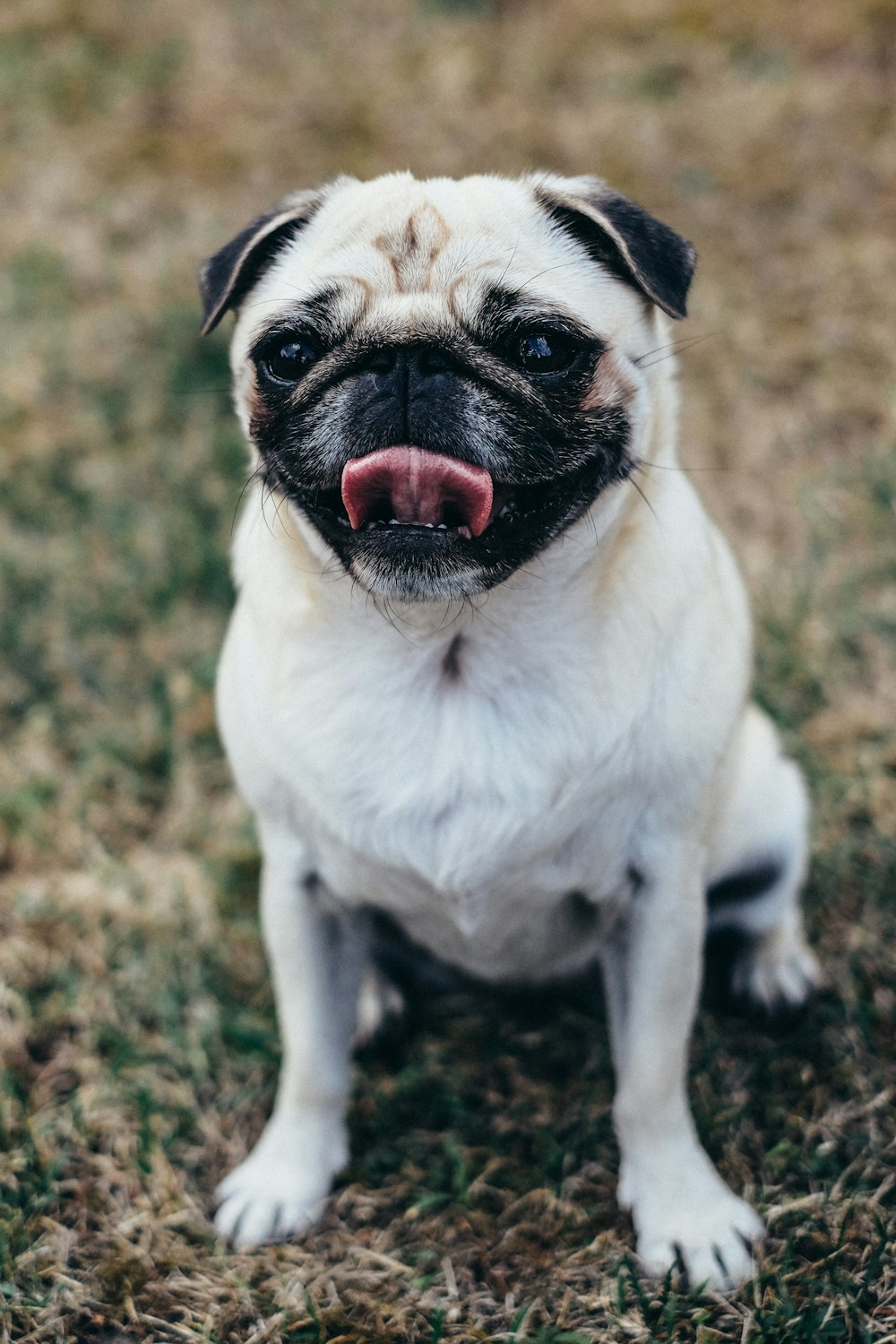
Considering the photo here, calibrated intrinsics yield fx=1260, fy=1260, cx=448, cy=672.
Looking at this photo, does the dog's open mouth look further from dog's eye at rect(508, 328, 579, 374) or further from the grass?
the grass

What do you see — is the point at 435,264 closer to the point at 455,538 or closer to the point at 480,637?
the point at 455,538

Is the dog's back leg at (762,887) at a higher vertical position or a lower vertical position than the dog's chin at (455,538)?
lower

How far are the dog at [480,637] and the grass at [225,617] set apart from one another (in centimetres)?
18

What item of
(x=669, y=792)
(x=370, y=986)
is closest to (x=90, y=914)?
(x=370, y=986)

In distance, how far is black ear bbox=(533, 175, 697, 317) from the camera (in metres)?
1.89

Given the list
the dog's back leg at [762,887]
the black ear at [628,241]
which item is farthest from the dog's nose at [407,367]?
the dog's back leg at [762,887]

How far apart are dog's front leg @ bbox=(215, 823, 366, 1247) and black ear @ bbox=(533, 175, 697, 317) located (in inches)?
43.4

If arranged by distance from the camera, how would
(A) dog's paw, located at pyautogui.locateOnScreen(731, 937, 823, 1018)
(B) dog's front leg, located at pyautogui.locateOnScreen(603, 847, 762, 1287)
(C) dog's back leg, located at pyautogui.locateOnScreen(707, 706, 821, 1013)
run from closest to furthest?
(B) dog's front leg, located at pyautogui.locateOnScreen(603, 847, 762, 1287), (C) dog's back leg, located at pyautogui.locateOnScreen(707, 706, 821, 1013), (A) dog's paw, located at pyautogui.locateOnScreen(731, 937, 823, 1018)

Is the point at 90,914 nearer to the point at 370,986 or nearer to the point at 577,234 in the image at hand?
the point at 370,986

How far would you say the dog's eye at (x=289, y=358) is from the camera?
187 cm

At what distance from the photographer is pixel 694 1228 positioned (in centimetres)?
225

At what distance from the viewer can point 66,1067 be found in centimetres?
268

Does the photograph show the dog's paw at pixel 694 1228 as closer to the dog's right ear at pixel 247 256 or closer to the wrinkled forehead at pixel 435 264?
the wrinkled forehead at pixel 435 264

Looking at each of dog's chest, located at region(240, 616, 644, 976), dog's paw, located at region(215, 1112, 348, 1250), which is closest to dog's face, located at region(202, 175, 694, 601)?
dog's chest, located at region(240, 616, 644, 976)
